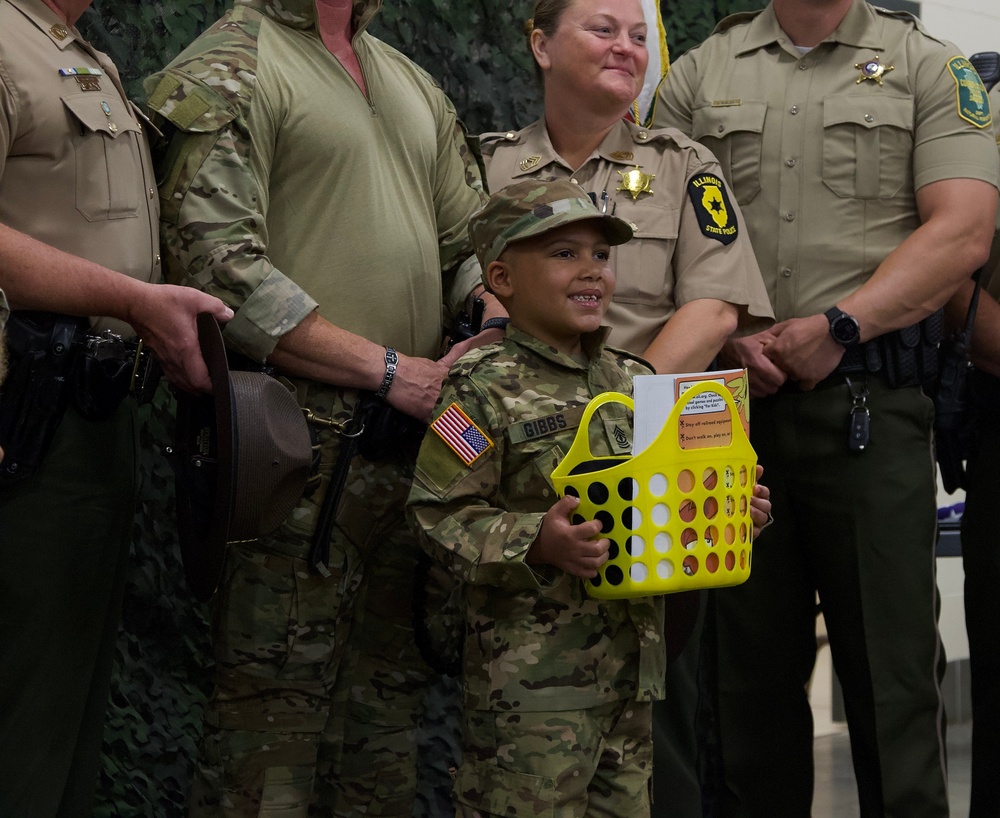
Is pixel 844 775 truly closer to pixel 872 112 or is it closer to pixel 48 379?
pixel 872 112

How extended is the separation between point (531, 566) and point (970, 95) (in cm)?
155

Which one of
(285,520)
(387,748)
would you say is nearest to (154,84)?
Answer: (285,520)

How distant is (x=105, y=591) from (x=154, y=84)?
0.89 metres

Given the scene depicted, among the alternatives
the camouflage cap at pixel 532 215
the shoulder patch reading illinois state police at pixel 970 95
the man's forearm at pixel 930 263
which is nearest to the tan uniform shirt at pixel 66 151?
the camouflage cap at pixel 532 215

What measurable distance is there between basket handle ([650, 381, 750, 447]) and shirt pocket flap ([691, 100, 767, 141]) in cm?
113

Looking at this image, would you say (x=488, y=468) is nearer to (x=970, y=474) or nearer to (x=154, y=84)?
(x=154, y=84)

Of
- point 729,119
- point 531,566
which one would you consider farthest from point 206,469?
point 729,119

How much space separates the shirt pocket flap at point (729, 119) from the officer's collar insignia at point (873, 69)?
0.22 meters

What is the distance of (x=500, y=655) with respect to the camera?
2.11 metres

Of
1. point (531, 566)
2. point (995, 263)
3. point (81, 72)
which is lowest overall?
point (531, 566)

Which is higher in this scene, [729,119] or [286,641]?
[729,119]

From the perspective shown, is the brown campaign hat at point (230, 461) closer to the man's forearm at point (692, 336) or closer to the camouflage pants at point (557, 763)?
the camouflage pants at point (557, 763)

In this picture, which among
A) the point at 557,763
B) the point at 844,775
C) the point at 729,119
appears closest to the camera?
the point at 557,763

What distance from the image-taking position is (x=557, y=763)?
6.73ft
